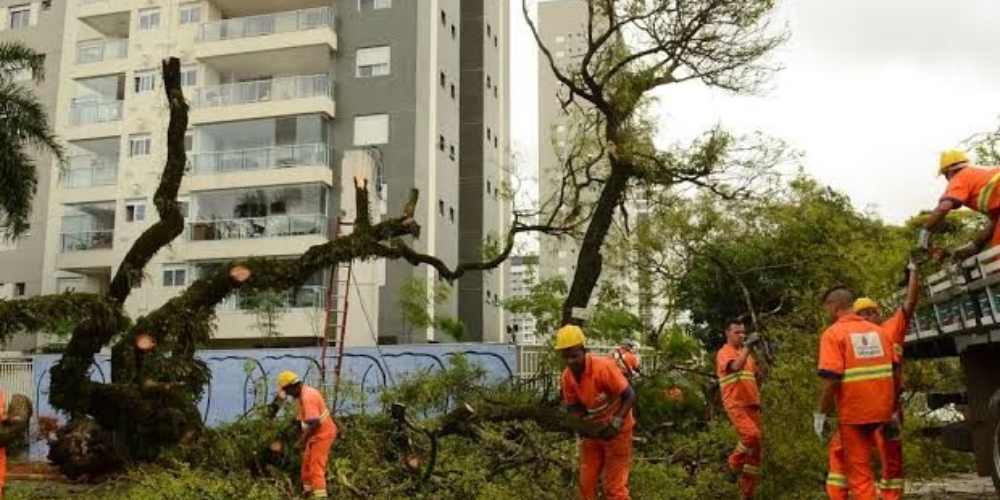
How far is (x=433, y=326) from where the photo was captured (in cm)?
2870

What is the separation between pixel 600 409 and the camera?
7.51m

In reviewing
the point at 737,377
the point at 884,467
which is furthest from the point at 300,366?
the point at 884,467

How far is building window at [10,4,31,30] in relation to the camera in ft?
118

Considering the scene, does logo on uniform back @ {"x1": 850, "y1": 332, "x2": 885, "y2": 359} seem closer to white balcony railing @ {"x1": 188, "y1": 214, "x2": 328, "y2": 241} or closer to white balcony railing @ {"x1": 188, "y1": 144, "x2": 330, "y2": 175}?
white balcony railing @ {"x1": 188, "y1": 214, "x2": 328, "y2": 241}


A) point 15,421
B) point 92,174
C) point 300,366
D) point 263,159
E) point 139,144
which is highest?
point 139,144

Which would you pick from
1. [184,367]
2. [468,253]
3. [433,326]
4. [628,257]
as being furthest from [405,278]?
[184,367]

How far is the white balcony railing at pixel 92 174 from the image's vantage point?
108 feet

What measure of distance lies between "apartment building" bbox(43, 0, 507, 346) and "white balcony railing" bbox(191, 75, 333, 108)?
1.9 inches

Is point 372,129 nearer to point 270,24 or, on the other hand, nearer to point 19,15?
point 270,24

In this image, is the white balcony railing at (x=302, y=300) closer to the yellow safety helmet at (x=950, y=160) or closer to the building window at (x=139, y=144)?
the building window at (x=139, y=144)

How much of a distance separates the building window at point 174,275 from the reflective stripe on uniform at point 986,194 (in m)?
27.8

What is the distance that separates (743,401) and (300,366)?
12381mm

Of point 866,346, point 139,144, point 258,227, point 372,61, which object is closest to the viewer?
point 866,346

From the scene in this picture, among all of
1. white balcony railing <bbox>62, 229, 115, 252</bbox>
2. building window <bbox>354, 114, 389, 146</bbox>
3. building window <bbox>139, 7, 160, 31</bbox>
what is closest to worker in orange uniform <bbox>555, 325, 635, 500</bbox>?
building window <bbox>354, 114, 389, 146</bbox>
